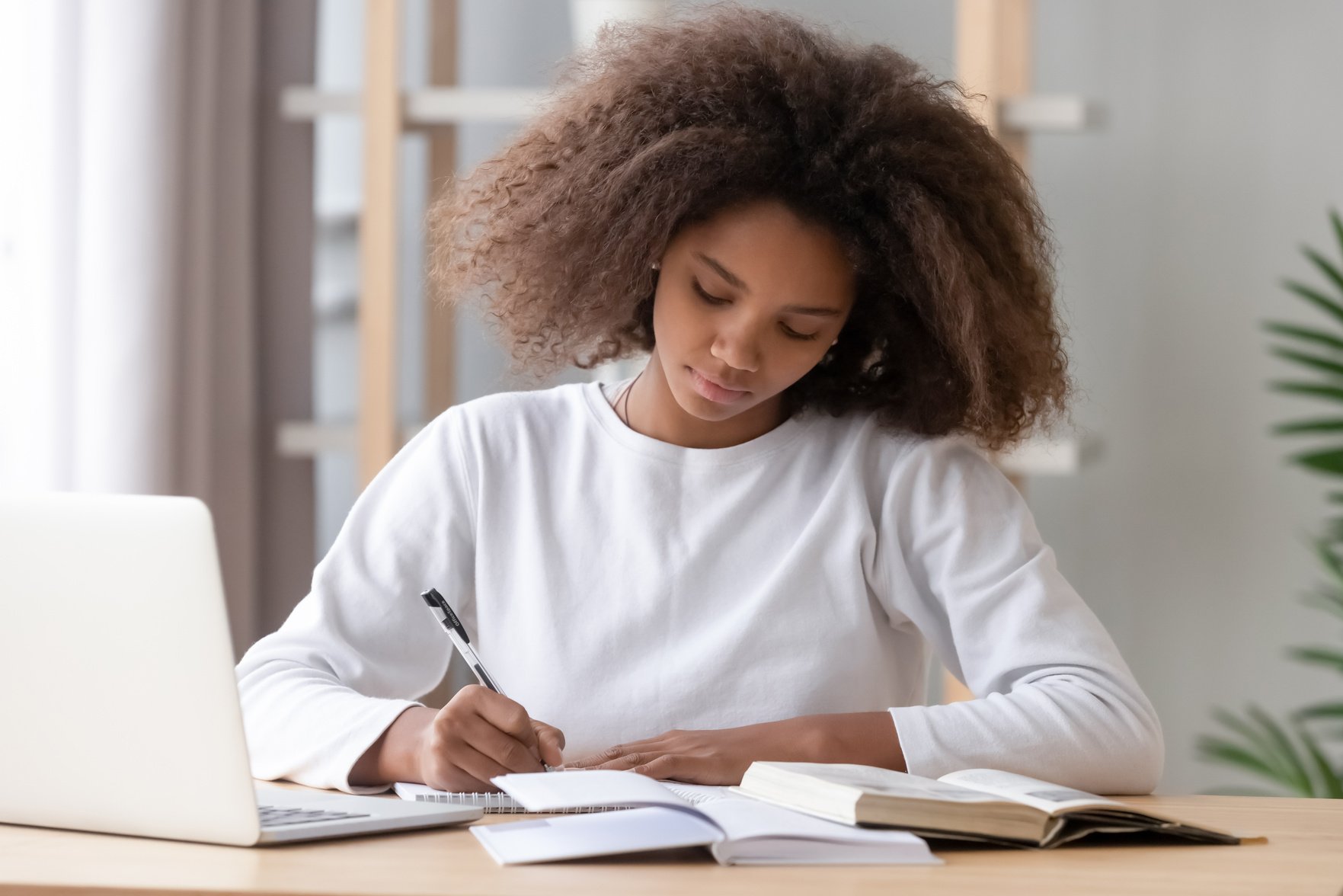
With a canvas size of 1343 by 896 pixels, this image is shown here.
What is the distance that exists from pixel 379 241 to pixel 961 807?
171 centimetres

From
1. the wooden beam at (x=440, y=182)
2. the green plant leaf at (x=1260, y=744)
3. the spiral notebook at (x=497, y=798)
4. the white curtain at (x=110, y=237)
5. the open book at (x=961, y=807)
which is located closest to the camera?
the open book at (x=961, y=807)

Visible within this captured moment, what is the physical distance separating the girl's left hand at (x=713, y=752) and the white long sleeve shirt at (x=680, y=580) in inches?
6.9

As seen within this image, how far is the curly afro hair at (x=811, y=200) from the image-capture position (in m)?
1.36

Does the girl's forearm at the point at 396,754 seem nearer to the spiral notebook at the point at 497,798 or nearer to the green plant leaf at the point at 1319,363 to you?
the spiral notebook at the point at 497,798

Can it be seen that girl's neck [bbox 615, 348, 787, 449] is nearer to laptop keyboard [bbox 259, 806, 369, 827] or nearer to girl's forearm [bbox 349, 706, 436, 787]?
girl's forearm [bbox 349, 706, 436, 787]

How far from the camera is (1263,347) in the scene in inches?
99.3

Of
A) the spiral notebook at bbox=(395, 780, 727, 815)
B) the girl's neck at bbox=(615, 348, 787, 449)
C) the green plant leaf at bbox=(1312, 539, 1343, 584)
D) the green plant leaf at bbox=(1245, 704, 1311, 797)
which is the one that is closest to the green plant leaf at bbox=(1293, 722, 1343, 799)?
the green plant leaf at bbox=(1245, 704, 1311, 797)

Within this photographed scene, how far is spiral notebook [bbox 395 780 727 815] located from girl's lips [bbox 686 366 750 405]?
385mm

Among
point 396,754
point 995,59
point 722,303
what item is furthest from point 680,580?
point 995,59

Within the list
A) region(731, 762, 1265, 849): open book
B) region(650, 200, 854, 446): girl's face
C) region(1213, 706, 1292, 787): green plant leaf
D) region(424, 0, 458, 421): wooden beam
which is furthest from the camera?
region(424, 0, 458, 421): wooden beam

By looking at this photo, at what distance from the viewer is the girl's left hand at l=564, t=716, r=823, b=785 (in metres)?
1.14

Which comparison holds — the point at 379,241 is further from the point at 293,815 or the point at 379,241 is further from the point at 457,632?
the point at 293,815

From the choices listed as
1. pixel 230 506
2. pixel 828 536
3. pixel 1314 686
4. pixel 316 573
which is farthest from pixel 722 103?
pixel 1314 686

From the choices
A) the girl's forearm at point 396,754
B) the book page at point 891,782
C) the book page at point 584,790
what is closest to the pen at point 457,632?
the girl's forearm at point 396,754
